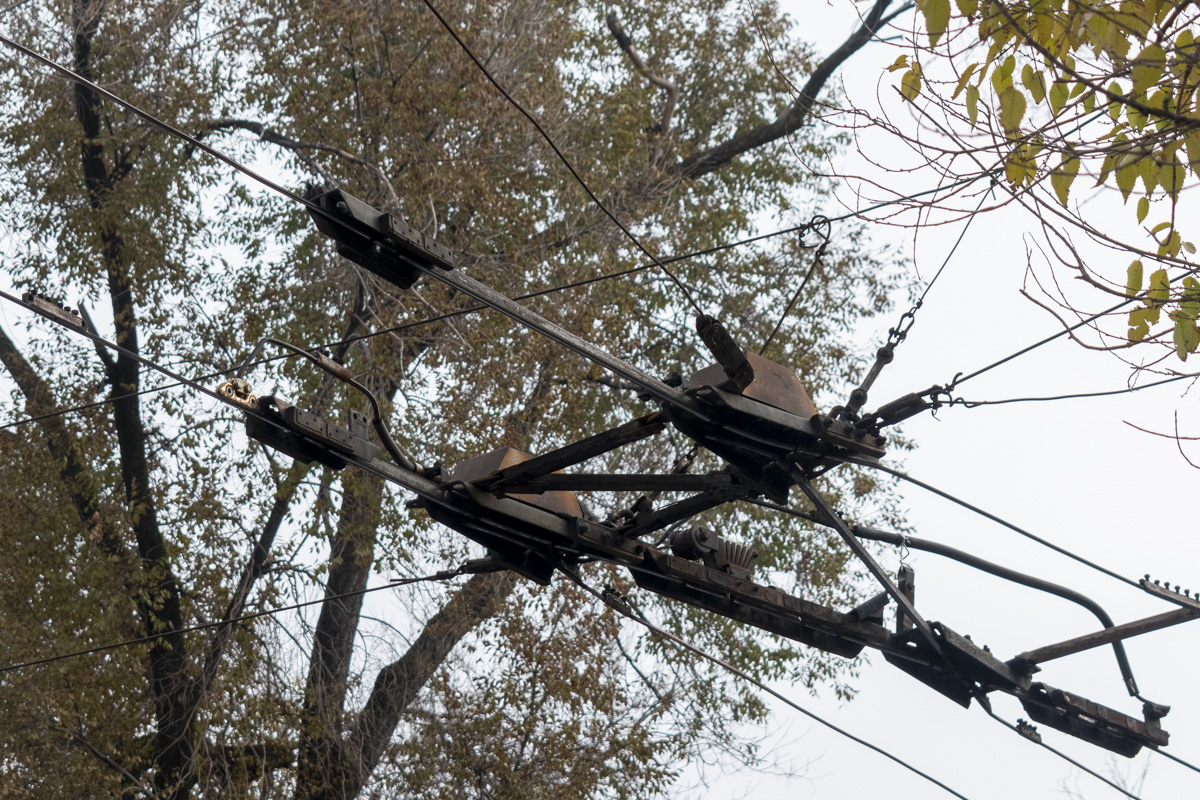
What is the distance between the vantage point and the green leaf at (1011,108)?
4129mm

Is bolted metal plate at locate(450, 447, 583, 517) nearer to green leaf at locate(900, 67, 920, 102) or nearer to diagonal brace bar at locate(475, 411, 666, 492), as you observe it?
diagonal brace bar at locate(475, 411, 666, 492)

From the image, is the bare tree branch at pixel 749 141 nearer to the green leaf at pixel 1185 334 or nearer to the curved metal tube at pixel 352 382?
the curved metal tube at pixel 352 382

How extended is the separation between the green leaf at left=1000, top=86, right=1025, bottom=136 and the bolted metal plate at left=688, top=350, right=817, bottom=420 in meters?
1.93

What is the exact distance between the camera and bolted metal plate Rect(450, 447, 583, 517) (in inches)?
260

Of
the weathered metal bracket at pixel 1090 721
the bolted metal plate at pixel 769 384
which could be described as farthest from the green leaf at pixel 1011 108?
the weathered metal bracket at pixel 1090 721

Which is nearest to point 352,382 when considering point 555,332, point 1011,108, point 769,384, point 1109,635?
point 555,332

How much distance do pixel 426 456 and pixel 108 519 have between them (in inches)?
124

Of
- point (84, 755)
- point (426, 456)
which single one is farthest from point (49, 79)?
point (84, 755)

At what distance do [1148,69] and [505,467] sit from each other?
378 centimetres

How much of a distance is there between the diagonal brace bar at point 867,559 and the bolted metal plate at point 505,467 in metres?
1.33

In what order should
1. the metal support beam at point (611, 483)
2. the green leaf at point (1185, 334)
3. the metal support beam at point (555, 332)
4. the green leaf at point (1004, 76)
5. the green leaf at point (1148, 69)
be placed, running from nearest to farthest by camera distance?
1. the green leaf at point (1148, 69)
2. the green leaf at point (1004, 76)
3. the green leaf at point (1185, 334)
4. the metal support beam at point (555, 332)
5. the metal support beam at point (611, 483)

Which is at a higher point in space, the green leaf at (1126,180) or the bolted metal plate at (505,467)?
the bolted metal plate at (505,467)

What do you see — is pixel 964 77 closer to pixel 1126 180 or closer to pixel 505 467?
pixel 1126 180

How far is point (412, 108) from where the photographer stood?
43.0 feet
